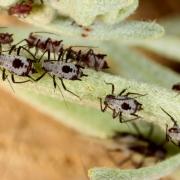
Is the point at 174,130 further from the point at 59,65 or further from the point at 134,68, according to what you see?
the point at 134,68

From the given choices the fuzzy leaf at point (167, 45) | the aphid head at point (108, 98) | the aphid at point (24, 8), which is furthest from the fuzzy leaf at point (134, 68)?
the aphid at point (24, 8)

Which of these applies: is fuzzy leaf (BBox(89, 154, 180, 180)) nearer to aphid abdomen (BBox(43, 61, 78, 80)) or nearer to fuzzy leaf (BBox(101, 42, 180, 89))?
aphid abdomen (BBox(43, 61, 78, 80))

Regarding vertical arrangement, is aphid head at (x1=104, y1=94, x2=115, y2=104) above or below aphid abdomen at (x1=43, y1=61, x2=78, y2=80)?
below

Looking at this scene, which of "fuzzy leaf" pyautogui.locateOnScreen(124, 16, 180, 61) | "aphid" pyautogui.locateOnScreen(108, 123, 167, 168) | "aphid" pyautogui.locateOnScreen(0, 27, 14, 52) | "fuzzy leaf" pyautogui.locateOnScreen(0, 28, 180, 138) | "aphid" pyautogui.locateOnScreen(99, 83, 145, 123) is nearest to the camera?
"fuzzy leaf" pyautogui.locateOnScreen(0, 28, 180, 138)

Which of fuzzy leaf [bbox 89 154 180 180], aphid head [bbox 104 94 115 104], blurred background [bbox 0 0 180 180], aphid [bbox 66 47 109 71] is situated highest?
aphid [bbox 66 47 109 71]

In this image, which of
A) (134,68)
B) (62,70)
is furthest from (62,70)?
(134,68)

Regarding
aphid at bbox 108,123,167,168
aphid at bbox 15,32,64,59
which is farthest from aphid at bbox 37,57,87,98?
aphid at bbox 108,123,167,168
